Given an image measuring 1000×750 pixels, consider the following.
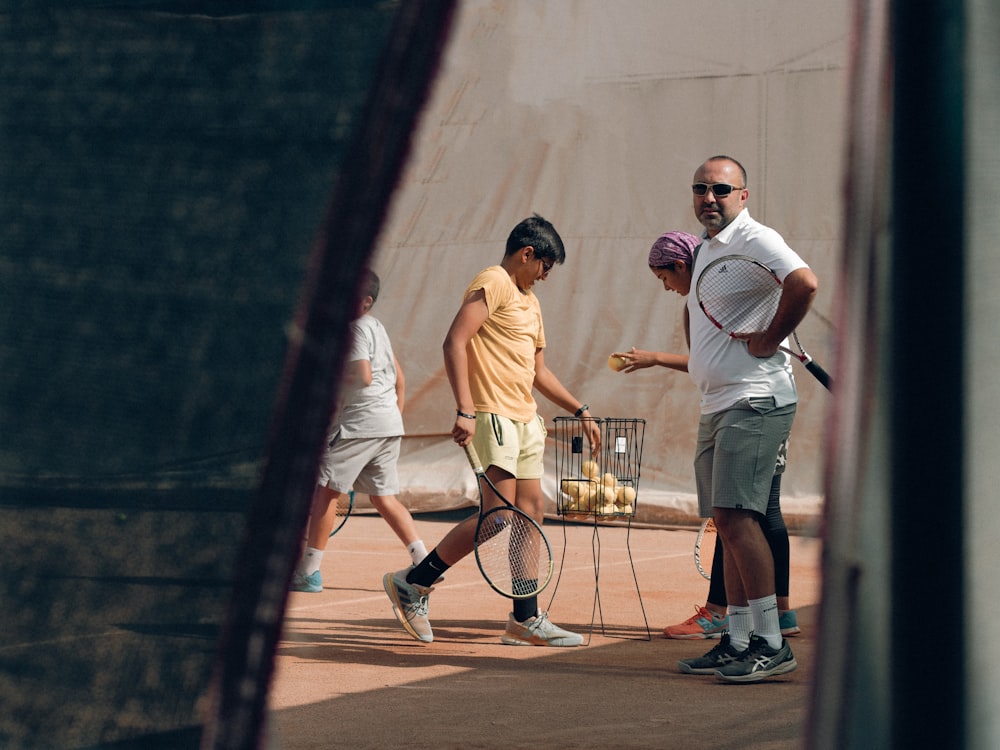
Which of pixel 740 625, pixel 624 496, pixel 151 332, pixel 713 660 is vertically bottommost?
pixel 713 660

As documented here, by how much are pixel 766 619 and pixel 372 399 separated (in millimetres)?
2602

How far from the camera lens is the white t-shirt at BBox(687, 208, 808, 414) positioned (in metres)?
4.66

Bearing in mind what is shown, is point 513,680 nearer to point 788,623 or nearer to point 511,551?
point 511,551

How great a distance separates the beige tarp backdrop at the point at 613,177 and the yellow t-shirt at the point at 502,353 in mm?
5279

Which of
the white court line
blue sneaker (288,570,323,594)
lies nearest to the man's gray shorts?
the white court line

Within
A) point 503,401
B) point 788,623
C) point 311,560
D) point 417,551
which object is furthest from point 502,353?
point 311,560

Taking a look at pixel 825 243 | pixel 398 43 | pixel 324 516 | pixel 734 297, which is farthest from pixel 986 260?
pixel 825 243

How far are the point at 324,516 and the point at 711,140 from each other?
5.49 m

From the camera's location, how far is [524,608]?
5508 mm

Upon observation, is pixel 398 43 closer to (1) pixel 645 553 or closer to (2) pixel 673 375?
(1) pixel 645 553

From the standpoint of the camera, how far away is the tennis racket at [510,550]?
5.34 meters

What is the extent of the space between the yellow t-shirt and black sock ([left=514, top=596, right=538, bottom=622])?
72 centimetres

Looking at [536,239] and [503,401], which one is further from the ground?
[536,239]

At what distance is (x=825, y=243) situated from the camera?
10.5m
